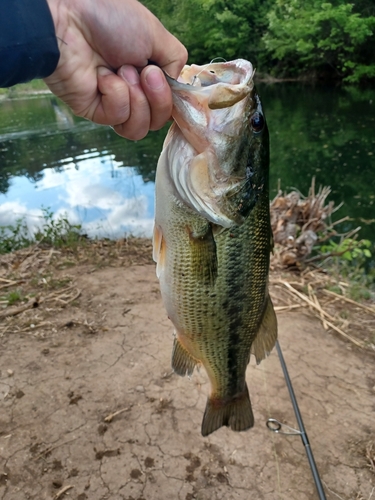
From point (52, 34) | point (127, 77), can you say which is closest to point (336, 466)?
point (127, 77)

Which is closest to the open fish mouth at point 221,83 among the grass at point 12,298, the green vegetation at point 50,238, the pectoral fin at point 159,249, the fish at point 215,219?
the fish at point 215,219

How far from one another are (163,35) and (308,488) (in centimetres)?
291

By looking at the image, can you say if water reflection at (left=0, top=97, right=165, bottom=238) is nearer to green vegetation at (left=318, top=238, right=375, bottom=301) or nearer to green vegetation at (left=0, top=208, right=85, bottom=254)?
green vegetation at (left=0, top=208, right=85, bottom=254)

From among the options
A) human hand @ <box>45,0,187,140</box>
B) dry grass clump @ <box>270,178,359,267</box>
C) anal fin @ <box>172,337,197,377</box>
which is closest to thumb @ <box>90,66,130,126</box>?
human hand @ <box>45,0,187,140</box>

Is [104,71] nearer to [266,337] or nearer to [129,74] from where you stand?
[129,74]

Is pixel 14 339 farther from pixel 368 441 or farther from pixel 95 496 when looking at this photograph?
pixel 368 441

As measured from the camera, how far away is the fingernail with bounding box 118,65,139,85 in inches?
64.2

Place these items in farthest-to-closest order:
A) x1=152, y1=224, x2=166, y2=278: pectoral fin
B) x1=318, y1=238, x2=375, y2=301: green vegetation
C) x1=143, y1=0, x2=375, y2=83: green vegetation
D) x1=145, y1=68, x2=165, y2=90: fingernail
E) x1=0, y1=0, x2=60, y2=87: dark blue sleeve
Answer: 1. x1=143, y1=0, x2=375, y2=83: green vegetation
2. x1=318, y1=238, x2=375, y2=301: green vegetation
3. x1=152, y1=224, x2=166, y2=278: pectoral fin
4. x1=145, y1=68, x2=165, y2=90: fingernail
5. x1=0, y1=0, x2=60, y2=87: dark blue sleeve

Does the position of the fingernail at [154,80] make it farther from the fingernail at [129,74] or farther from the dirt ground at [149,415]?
the dirt ground at [149,415]

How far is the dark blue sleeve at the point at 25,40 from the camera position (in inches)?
53.4

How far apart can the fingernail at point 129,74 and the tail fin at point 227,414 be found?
5.49 ft

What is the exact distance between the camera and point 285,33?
1139 inches

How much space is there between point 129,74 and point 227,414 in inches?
70.4

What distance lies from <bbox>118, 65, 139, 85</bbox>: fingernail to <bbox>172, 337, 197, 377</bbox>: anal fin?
50.7 inches
